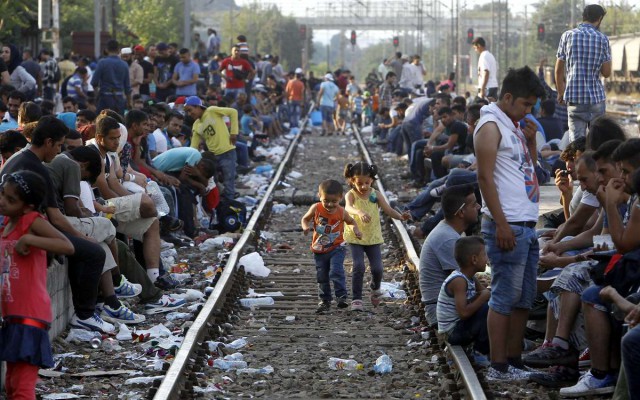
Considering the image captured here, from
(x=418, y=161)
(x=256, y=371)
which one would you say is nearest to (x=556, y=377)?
(x=256, y=371)

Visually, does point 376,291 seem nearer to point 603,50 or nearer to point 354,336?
point 354,336

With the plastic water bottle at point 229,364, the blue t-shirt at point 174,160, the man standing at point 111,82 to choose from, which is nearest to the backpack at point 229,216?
the blue t-shirt at point 174,160

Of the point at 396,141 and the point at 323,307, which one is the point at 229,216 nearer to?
the point at 323,307

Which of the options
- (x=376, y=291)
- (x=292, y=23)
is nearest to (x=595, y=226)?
(x=376, y=291)

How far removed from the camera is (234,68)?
27.5 meters

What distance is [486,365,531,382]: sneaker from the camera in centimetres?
804

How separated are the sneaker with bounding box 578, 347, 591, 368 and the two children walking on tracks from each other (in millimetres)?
2859

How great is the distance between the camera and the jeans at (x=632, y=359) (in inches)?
252

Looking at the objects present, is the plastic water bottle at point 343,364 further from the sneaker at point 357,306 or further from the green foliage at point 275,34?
the green foliage at point 275,34

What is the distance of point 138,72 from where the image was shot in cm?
2572

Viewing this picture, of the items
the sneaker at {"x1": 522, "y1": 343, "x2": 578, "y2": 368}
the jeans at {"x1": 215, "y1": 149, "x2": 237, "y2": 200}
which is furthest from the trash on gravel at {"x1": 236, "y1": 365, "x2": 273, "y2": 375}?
the jeans at {"x1": 215, "y1": 149, "x2": 237, "y2": 200}

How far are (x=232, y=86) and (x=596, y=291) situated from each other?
68.4 feet

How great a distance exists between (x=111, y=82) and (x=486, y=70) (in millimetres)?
6718

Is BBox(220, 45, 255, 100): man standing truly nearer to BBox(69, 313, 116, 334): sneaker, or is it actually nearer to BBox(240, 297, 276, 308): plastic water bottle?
BBox(240, 297, 276, 308): plastic water bottle
